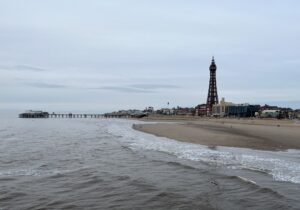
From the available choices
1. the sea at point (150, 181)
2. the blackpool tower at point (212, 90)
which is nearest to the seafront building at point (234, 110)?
Result: the blackpool tower at point (212, 90)

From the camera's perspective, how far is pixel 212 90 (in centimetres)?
16812

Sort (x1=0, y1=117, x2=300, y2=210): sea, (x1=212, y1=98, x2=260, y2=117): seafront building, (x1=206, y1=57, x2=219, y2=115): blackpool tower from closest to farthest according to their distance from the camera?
(x1=0, y1=117, x2=300, y2=210): sea
(x1=212, y1=98, x2=260, y2=117): seafront building
(x1=206, y1=57, x2=219, y2=115): blackpool tower

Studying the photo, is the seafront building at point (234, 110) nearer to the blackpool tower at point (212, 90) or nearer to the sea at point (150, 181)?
the blackpool tower at point (212, 90)

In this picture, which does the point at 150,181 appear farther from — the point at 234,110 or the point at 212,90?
the point at 212,90

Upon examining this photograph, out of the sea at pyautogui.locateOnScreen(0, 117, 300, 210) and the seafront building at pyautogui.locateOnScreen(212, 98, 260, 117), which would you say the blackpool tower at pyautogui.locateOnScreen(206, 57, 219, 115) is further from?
the sea at pyautogui.locateOnScreen(0, 117, 300, 210)

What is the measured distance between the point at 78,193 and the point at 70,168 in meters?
5.13

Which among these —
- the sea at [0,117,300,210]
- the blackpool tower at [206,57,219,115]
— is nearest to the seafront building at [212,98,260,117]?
the blackpool tower at [206,57,219,115]

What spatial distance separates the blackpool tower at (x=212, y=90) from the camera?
166 metres

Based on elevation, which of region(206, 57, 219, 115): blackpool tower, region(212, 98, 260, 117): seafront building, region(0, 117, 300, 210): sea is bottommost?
region(0, 117, 300, 210): sea

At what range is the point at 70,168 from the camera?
1789cm

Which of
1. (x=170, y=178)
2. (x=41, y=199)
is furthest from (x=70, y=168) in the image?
(x=41, y=199)

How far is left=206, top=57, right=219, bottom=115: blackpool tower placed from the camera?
166 m

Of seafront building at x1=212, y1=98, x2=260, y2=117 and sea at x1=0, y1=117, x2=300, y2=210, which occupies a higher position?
seafront building at x1=212, y1=98, x2=260, y2=117

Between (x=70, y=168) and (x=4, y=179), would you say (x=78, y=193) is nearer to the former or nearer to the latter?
(x=4, y=179)
